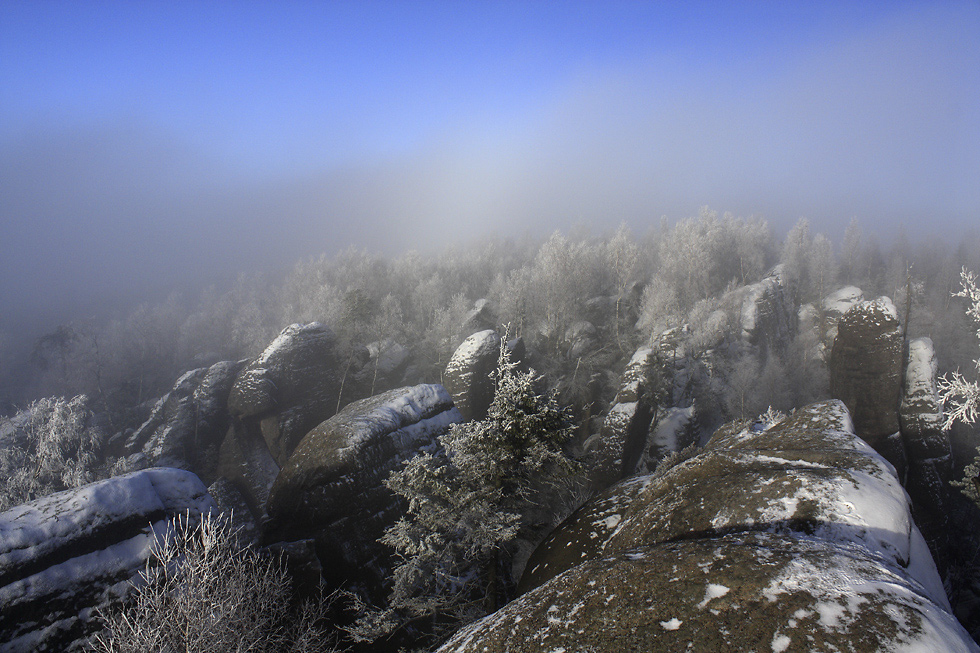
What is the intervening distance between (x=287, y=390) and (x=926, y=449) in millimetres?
42732

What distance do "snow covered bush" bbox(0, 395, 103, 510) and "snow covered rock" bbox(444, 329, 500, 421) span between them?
24544mm

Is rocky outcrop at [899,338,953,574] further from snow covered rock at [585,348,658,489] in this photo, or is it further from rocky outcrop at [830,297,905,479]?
snow covered rock at [585,348,658,489]

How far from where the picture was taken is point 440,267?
222 feet

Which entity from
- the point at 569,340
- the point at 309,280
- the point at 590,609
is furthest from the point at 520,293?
the point at 590,609

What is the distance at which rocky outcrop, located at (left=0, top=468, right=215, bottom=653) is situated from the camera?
10930mm

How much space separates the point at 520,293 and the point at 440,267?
832 inches

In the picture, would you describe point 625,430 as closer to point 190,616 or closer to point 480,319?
point 480,319

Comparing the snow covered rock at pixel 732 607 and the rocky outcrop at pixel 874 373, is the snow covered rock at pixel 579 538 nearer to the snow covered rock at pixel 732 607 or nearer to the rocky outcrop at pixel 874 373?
the snow covered rock at pixel 732 607

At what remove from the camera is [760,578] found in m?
5.86

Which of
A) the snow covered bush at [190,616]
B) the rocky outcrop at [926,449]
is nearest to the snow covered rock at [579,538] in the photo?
the snow covered bush at [190,616]

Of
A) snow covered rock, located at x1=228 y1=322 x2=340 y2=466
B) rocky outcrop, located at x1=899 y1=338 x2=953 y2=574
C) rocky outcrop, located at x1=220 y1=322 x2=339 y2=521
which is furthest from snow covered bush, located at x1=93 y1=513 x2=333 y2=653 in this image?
rocky outcrop, located at x1=899 y1=338 x2=953 y2=574

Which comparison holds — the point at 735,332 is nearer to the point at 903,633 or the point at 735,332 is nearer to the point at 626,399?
the point at 626,399

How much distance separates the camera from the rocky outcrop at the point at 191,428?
3098 cm

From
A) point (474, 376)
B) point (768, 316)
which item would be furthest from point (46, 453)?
point (768, 316)
